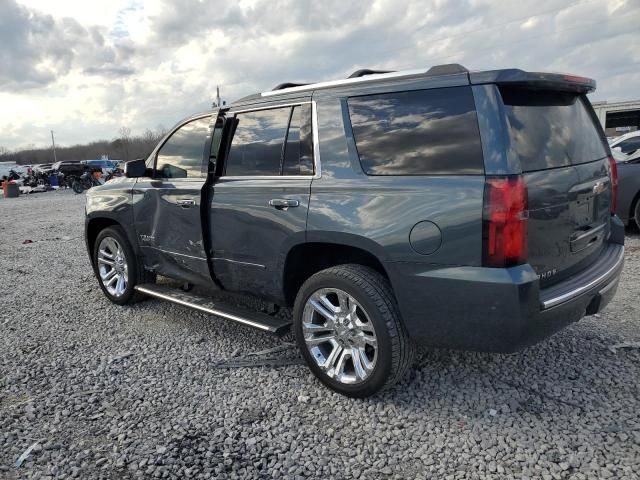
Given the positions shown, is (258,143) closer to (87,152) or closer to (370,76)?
(370,76)

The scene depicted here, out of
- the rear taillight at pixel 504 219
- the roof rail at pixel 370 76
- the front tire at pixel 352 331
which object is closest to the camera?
the rear taillight at pixel 504 219

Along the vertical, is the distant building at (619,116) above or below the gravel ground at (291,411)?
above

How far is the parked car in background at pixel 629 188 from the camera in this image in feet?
23.2

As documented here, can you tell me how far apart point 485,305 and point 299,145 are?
1.64 m

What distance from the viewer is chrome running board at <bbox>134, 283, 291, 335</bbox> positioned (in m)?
3.46

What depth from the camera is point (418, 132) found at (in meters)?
2.80

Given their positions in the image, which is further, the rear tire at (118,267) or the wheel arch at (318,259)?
the rear tire at (118,267)

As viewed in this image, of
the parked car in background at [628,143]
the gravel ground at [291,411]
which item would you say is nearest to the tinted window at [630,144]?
the parked car in background at [628,143]

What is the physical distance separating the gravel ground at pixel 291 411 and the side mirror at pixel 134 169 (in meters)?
1.41

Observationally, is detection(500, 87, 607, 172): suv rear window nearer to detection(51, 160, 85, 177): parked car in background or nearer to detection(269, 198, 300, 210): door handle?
detection(269, 198, 300, 210): door handle

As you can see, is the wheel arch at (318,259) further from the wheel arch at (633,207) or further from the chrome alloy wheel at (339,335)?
the wheel arch at (633,207)

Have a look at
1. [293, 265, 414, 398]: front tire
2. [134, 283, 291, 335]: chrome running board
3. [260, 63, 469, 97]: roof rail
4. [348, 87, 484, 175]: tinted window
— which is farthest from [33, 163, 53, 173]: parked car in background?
[348, 87, 484, 175]: tinted window

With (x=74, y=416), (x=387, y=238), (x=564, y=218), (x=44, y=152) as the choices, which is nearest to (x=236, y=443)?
(x=74, y=416)

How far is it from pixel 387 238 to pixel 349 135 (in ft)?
2.43
